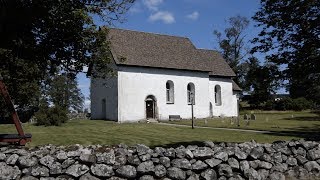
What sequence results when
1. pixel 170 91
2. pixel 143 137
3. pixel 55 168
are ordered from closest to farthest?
pixel 55 168 → pixel 143 137 → pixel 170 91

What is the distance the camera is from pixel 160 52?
49.2 meters

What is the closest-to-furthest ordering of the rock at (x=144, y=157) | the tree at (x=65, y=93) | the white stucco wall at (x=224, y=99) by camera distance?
the rock at (x=144, y=157) → the white stucco wall at (x=224, y=99) → the tree at (x=65, y=93)

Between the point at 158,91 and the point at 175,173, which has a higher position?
the point at 158,91

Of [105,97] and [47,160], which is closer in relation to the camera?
[47,160]

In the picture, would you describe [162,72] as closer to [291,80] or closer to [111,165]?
[291,80]

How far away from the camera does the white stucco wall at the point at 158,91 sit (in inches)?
1750

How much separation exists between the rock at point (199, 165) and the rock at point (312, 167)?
3705 mm

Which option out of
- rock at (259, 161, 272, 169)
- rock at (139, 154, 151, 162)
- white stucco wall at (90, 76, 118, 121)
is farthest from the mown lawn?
white stucco wall at (90, 76, 118, 121)

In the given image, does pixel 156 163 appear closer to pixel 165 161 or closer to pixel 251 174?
pixel 165 161

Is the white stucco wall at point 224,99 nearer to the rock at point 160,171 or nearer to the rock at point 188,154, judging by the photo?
the rock at point 188,154

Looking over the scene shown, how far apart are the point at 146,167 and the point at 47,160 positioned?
2.56 metres

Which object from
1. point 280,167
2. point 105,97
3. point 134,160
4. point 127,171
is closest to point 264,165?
point 280,167

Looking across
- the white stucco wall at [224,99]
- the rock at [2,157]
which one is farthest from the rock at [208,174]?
the white stucco wall at [224,99]

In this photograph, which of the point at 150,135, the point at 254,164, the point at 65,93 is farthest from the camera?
the point at 65,93
